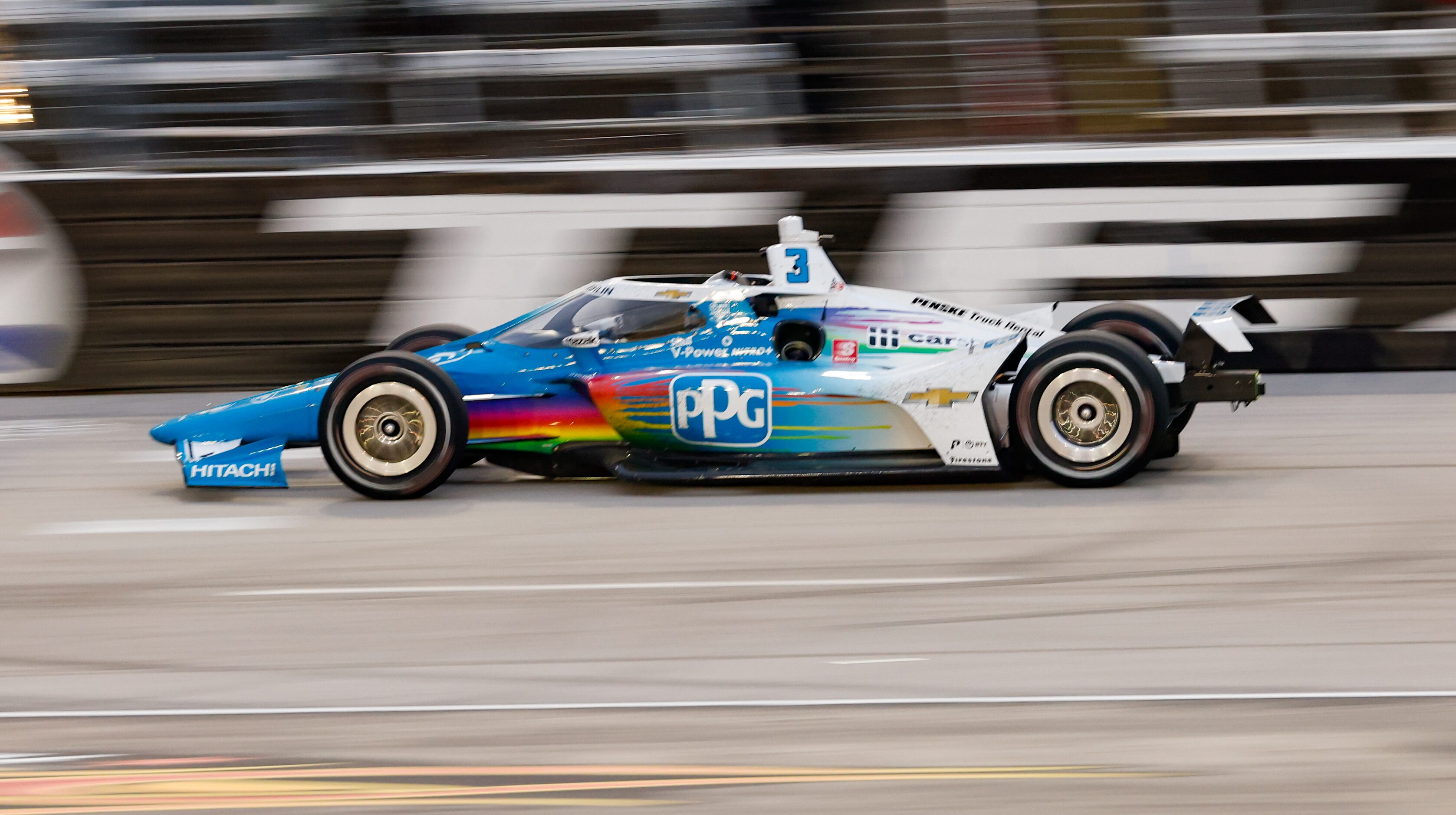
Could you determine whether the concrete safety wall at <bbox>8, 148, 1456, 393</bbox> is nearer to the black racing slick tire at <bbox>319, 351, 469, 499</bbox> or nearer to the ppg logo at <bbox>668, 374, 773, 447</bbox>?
the black racing slick tire at <bbox>319, 351, 469, 499</bbox>

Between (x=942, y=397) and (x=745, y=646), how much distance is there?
2123 mm

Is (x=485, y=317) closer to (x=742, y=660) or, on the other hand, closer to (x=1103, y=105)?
(x=1103, y=105)

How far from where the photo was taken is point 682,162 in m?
9.98

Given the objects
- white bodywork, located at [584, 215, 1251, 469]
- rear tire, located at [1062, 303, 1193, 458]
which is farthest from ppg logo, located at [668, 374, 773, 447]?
rear tire, located at [1062, 303, 1193, 458]

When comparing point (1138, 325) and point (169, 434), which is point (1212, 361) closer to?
point (1138, 325)

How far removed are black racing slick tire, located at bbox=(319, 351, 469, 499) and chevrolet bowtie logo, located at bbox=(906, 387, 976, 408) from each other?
1.96 metres

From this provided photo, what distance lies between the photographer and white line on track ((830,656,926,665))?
14.0ft

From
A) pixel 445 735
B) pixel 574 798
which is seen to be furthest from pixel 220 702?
pixel 574 798

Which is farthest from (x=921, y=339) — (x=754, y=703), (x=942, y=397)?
(x=754, y=703)

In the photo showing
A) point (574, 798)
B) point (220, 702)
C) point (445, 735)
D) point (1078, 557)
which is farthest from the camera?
point (1078, 557)

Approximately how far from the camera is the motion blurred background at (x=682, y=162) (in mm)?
9750

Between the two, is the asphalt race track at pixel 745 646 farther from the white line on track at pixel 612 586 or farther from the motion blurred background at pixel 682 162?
the motion blurred background at pixel 682 162

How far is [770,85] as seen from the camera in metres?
10.4

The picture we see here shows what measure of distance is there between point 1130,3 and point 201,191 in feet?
21.2
